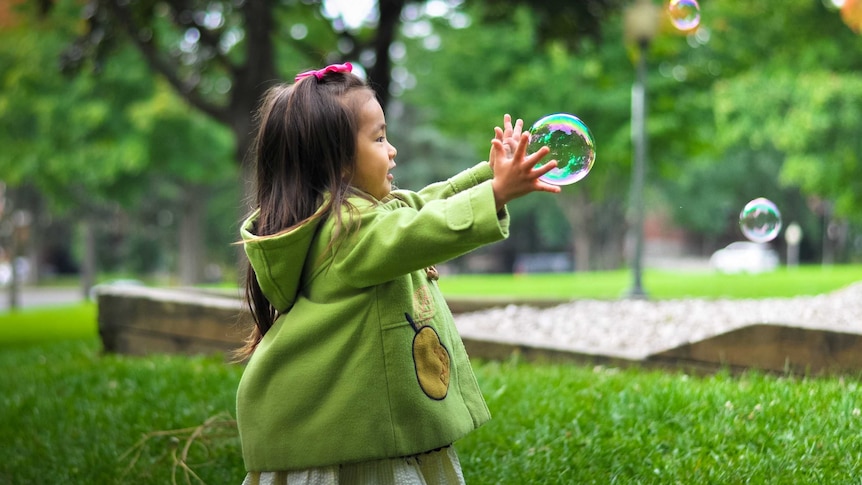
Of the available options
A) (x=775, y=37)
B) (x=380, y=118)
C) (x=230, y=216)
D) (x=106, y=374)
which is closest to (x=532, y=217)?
(x=230, y=216)

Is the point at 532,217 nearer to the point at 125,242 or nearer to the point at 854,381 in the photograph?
the point at 125,242

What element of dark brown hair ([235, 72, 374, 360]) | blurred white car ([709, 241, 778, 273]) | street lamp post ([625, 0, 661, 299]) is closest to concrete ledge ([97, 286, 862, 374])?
dark brown hair ([235, 72, 374, 360])

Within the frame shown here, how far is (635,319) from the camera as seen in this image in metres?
7.28

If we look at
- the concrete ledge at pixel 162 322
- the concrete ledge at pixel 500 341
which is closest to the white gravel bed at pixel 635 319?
the concrete ledge at pixel 500 341

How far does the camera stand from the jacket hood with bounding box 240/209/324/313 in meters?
2.36

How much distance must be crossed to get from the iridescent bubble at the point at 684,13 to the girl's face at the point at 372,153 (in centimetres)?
312

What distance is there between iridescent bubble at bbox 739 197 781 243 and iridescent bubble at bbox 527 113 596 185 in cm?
226

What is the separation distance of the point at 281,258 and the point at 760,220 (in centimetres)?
325

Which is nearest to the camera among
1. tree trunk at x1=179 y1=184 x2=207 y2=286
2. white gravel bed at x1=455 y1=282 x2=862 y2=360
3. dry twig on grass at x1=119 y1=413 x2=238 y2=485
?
dry twig on grass at x1=119 y1=413 x2=238 y2=485

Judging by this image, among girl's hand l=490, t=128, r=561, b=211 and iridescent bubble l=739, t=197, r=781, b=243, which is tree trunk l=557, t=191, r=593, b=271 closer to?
iridescent bubble l=739, t=197, r=781, b=243

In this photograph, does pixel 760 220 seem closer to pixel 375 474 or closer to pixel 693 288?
pixel 375 474

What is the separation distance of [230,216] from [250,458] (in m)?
37.1

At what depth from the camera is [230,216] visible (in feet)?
126

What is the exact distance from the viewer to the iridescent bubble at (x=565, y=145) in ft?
8.82
